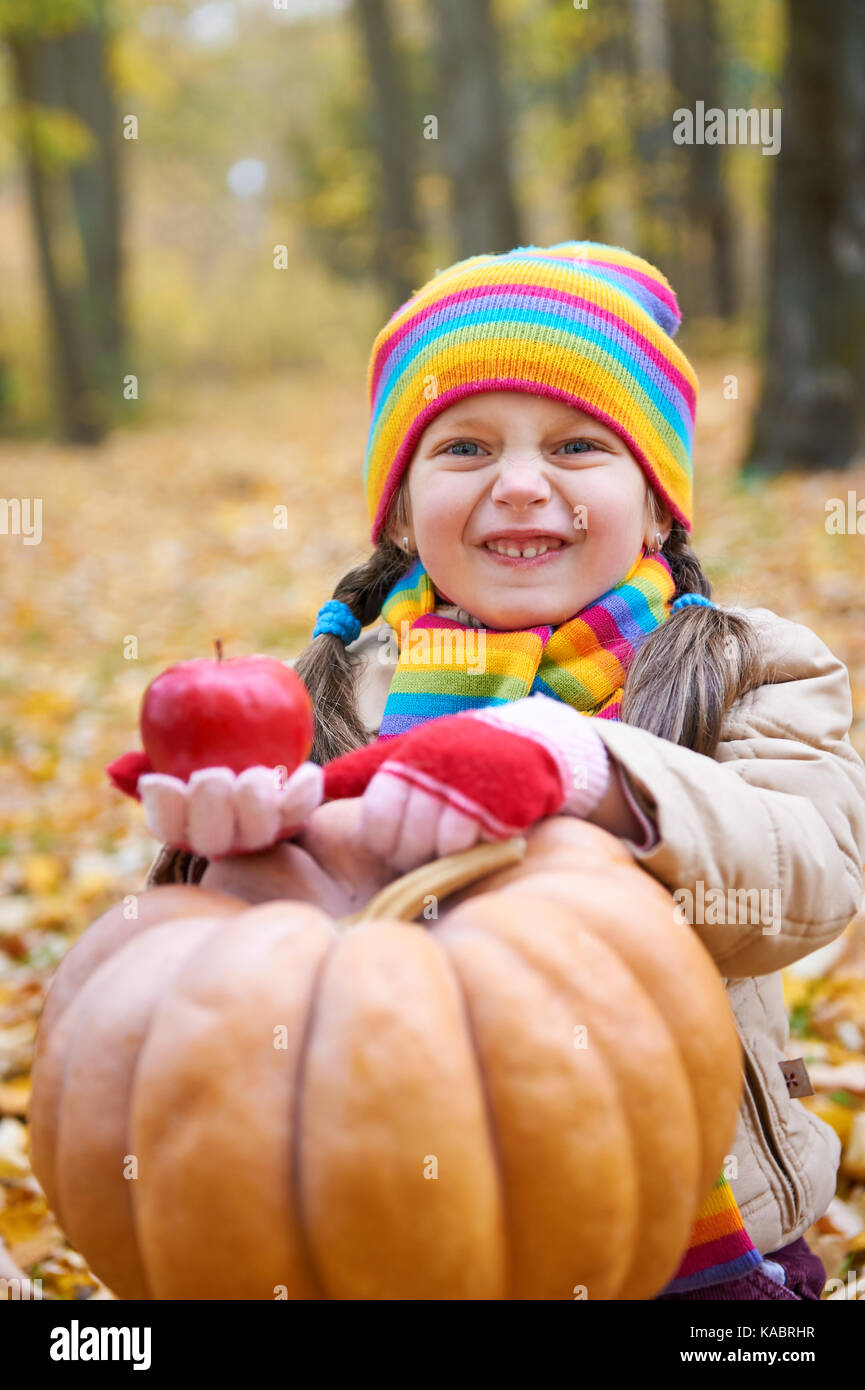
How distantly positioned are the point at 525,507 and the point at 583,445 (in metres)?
0.19

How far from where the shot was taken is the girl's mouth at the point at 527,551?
2115 millimetres

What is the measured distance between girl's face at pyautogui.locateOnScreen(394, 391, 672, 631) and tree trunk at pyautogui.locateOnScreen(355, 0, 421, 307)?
14.3 metres

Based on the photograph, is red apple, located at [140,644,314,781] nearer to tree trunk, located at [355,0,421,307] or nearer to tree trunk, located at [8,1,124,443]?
tree trunk, located at [8,1,124,443]

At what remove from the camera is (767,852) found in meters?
1.72

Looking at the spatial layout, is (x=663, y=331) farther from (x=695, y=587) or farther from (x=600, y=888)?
(x=600, y=888)

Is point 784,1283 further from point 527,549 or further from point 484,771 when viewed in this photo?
point 527,549

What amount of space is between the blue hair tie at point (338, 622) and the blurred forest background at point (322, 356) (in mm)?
879

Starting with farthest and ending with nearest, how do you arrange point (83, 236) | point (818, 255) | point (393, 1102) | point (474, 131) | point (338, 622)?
point (83, 236), point (474, 131), point (818, 255), point (338, 622), point (393, 1102)

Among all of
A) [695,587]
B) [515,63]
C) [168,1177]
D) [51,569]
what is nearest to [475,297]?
[695,587]

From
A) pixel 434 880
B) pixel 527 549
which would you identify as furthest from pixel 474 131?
pixel 434 880

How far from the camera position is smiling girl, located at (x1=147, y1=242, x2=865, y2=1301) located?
6.12ft

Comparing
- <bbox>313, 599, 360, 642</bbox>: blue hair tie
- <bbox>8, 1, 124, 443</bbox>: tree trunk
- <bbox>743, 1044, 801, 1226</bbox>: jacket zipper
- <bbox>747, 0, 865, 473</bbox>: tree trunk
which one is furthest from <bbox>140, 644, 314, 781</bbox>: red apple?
<bbox>8, 1, 124, 443</bbox>: tree trunk

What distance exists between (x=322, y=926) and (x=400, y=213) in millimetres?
15758
